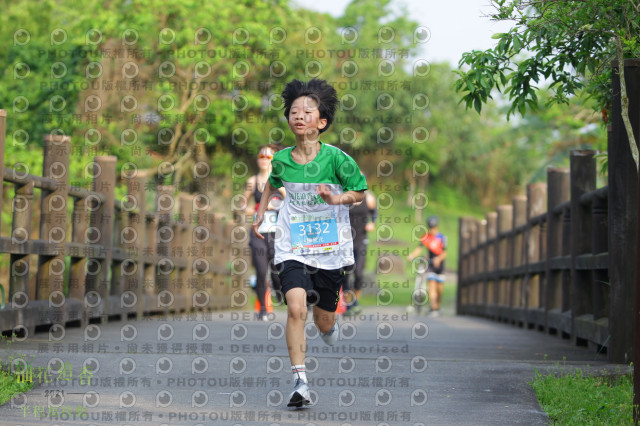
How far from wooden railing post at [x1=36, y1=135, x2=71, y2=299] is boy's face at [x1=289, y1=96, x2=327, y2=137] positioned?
3.26 metres

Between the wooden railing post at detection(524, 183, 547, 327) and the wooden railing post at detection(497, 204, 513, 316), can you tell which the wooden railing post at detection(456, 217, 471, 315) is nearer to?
the wooden railing post at detection(497, 204, 513, 316)

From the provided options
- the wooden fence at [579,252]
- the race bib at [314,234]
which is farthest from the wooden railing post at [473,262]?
the race bib at [314,234]

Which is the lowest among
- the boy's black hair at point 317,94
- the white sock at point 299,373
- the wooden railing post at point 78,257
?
the white sock at point 299,373

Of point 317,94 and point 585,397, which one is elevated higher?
point 317,94

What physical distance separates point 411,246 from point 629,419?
50996mm

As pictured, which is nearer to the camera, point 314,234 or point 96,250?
point 314,234

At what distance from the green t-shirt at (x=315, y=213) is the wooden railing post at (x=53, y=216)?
10.8 ft

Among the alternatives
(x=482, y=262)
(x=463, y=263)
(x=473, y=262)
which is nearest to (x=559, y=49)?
(x=482, y=262)

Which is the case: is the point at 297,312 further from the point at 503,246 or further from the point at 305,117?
the point at 503,246

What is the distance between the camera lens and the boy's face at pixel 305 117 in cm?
550

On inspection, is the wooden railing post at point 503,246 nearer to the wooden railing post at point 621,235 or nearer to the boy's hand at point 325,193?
the wooden railing post at point 621,235

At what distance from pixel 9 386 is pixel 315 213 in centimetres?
179

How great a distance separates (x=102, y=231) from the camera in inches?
386

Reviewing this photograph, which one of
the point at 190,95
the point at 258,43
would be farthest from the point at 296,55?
the point at 190,95
